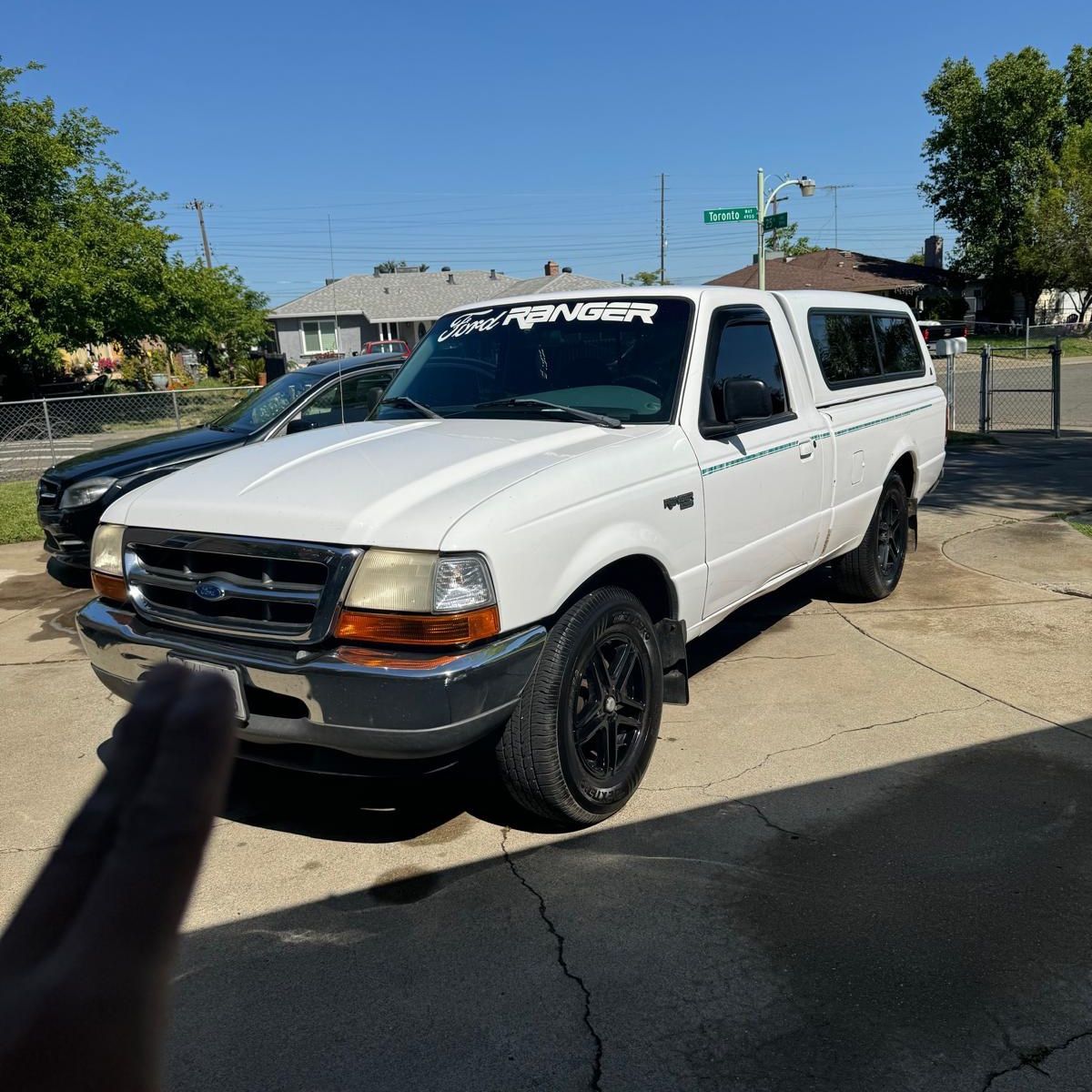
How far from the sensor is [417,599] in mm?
3195

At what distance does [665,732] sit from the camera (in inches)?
188

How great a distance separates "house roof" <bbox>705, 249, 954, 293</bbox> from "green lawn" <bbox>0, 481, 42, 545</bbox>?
95.3 ft

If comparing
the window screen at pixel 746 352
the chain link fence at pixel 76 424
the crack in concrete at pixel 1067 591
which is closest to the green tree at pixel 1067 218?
the chain link fence at pixel 76 424

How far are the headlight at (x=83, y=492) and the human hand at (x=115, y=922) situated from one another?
25.0ft

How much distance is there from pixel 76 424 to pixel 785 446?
46.3 feet

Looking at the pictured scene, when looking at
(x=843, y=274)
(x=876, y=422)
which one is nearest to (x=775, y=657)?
(x=876, y=422)

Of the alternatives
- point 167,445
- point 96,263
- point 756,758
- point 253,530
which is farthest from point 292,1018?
point 96,263

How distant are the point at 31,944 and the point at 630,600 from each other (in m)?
3.32

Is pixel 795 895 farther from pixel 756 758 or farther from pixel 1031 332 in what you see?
pixel 1031 332

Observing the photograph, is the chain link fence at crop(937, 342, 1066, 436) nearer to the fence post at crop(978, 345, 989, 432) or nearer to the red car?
the fence post at crop(978, 345, 989, 432)

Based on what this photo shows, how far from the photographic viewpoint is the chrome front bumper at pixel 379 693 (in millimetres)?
3172

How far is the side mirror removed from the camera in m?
4.46

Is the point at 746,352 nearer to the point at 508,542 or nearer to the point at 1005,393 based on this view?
the point at 508,542

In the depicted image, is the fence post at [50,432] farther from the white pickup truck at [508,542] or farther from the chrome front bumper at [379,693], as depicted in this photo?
the chrome front bumper at [379,693]
